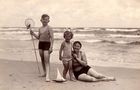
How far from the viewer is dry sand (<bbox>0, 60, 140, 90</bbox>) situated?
2.01 meters

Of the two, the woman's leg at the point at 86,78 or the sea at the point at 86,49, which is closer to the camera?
the woman's leg at the point at 86,78

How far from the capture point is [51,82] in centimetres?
208

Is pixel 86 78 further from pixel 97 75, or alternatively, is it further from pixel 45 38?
pixel 45 38

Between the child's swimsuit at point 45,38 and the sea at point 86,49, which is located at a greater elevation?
the child's swimsuit at point 45,38

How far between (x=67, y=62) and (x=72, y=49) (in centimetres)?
9

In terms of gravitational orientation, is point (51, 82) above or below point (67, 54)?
below

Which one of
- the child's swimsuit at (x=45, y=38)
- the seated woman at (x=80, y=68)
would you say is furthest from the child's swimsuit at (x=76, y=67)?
the child's swimsuit at (x=45, y=38)

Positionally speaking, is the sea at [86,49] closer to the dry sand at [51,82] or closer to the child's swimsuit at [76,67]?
the dry sand at [51,82]

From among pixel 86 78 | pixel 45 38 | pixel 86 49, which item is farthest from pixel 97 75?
pixel 86 49

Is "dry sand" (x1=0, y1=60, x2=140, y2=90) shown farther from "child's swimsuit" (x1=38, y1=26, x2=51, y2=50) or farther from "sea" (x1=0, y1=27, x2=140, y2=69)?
"child's swimsuit" (x1=38, y1=26, x2=51, y2=50)

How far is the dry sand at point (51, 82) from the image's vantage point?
2008 mm

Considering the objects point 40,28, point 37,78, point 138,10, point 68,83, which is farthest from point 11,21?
point 138,10

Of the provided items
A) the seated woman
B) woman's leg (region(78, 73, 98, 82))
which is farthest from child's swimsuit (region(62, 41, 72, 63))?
woman's leg (region(78, 73, 98, 82))

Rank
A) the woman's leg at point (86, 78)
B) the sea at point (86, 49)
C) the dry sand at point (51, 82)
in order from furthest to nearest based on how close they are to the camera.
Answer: the sea at point (86, 49) → the woman's leg at point (86, 78) → the dry sand at point (51, 82)
